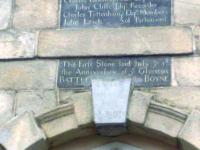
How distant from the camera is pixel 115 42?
5941mm

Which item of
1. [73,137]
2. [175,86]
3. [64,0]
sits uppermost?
[64,0]

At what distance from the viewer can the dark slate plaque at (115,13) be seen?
604cm

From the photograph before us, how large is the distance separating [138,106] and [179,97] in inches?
11.4

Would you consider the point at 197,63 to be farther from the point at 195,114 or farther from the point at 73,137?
the point at 73,137

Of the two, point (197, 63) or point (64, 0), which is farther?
point (64, 0)

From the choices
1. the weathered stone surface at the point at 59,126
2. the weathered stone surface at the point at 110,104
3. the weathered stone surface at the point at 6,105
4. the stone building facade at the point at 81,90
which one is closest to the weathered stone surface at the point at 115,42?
the stone building facade at the point at 81,90

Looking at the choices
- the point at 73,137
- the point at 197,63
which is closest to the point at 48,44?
the point at 73,137

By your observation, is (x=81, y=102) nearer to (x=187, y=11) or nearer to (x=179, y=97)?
(x=179, y=97)

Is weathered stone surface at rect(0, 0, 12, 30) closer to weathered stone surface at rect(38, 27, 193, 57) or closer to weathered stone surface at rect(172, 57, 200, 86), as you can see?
weathered stone surface at rect(38, 27, 193, 57)

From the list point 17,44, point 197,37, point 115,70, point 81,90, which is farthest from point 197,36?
point 17,44

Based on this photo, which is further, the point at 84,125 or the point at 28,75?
the point at 28,75

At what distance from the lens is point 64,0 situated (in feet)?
20.4

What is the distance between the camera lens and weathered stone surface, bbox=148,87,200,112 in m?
5.69

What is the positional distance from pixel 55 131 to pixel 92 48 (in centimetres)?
66
